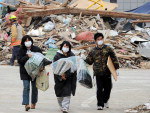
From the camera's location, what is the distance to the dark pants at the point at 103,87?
12.3m

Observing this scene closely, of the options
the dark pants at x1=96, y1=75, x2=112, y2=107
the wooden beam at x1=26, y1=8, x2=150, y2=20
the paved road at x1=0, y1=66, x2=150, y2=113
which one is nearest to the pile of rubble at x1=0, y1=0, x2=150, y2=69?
the wooden beam at x1=26, y1=8, x2=150, y2=20

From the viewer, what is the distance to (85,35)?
89.0 feet

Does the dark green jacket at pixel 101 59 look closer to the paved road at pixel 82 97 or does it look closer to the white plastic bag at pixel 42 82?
the paved road at pixel 82 97

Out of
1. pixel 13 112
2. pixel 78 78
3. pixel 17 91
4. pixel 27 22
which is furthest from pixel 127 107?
pixel 27 22

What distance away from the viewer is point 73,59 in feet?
39.2

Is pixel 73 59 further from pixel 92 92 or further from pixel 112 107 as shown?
pixel 92 92

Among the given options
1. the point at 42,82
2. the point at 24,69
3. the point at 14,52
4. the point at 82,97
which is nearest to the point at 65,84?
the point at 42,82

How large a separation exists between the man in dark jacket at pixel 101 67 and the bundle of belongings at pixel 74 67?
0.68ft

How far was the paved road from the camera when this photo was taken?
39.7 ft

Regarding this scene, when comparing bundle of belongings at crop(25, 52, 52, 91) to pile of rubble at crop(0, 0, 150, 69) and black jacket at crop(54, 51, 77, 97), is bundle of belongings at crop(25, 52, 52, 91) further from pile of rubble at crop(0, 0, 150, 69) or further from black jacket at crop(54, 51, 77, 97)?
pile of rubble at crop(0, 0, 150, 69)

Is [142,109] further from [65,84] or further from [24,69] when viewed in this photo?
[24,69]

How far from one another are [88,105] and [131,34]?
647 inches

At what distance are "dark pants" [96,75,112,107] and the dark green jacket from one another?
154mm

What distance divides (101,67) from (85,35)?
1492 centimetres
